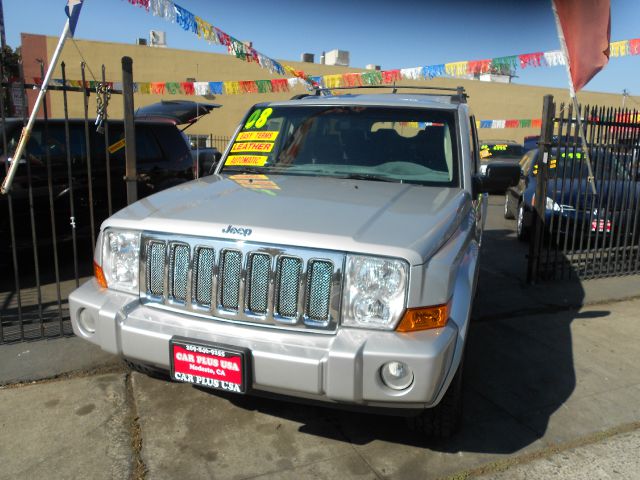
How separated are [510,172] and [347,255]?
213 centimetres

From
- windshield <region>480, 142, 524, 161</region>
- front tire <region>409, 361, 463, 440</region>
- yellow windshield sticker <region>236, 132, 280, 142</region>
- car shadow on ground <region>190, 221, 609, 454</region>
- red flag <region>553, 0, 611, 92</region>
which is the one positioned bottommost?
car shadow on ground <region>190, 221, 609, 454</region>

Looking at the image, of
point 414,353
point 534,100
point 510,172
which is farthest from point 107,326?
→ point 534,100

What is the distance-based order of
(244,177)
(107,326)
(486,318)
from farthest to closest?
1. (486,318)
2. (244,177)
3. (107,326)

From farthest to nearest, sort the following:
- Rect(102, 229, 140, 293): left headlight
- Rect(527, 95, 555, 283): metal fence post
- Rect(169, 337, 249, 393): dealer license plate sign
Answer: Rect(527, 95, 555, 283): metal fence post
Rect(102, 229, 140, 293): left headlight
Rect(169, 337, 249, 393): dealer license plate sign

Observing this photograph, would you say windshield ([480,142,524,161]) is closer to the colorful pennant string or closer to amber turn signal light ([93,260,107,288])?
the colorful pennant string

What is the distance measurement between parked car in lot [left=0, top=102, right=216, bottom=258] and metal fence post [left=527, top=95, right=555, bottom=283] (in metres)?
4.42

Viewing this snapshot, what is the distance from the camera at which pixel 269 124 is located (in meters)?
4.28

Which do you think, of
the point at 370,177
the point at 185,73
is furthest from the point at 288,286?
the point at 185,73

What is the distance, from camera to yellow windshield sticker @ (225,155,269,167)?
4.05 m

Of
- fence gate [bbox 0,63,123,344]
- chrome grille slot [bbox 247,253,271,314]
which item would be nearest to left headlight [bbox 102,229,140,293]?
chrome grille slot [bbox 247,253,271,314]

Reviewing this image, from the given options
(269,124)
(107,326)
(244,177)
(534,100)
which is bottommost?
(107,326)

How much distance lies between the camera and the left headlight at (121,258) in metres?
2.91

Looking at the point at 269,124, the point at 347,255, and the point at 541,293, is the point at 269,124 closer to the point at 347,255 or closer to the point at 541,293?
the point at 347,255

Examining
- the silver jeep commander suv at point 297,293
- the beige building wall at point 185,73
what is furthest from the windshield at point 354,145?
the beige building wall at point 185,73
